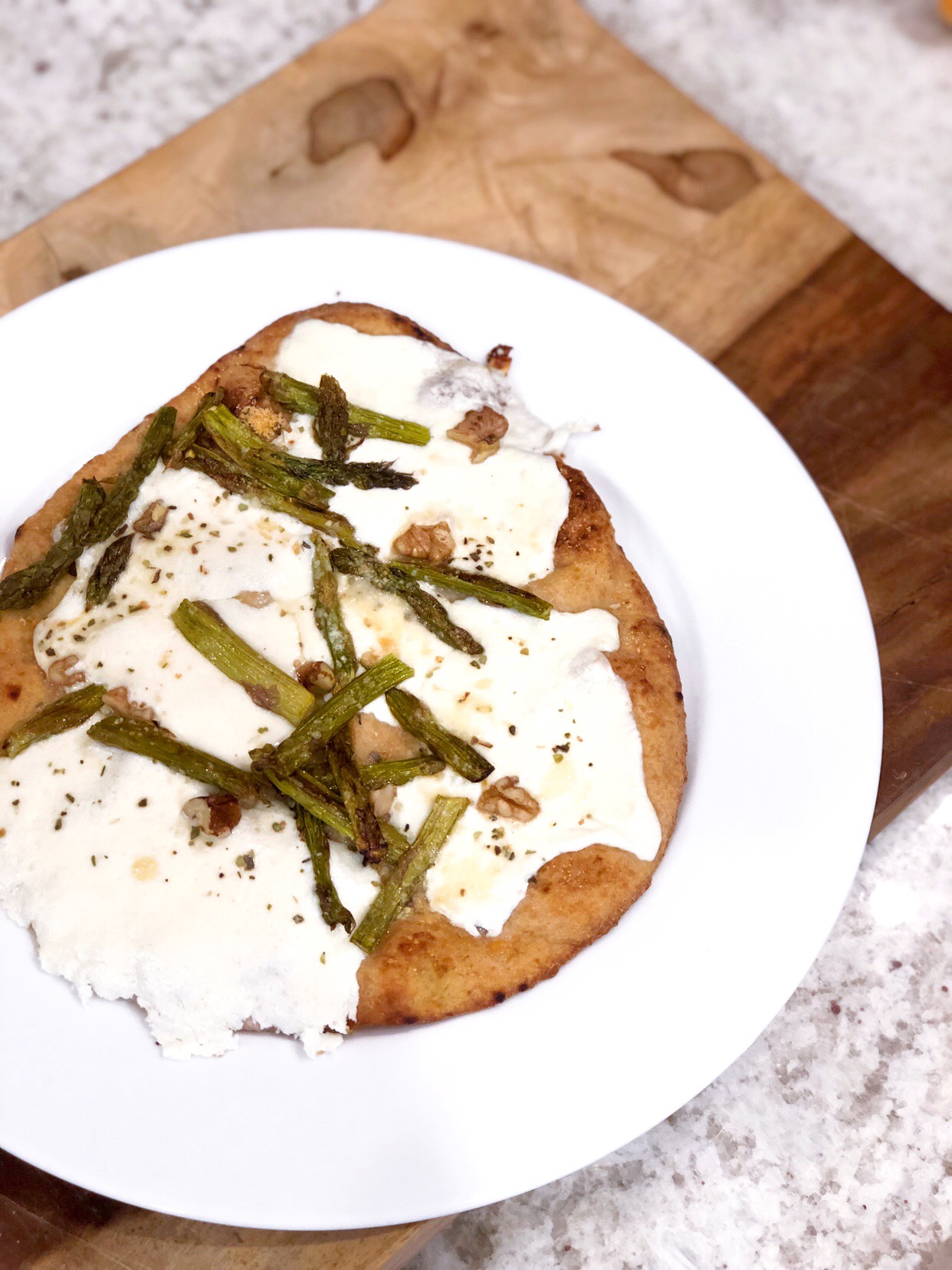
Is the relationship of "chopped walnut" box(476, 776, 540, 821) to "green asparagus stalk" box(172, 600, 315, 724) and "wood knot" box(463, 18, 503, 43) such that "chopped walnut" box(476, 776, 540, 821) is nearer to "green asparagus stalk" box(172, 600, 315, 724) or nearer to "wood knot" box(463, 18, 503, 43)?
"green asparagus stalk" box(172, 600, 315, 724)

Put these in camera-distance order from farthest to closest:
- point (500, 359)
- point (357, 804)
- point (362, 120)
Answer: point (362, 120) < point (500, 359) < point (357, 804)

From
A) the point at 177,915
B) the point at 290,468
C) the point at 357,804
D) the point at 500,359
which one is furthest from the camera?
the point at 500,359

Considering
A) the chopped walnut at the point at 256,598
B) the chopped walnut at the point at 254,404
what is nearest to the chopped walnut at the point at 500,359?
the chopped walnut at the point at 254,404

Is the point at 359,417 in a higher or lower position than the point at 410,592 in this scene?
higher

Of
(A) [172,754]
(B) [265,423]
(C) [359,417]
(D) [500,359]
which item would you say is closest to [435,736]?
(A) [172,754]

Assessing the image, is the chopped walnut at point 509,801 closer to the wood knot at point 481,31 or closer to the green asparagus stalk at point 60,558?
the green asparagus stalk at point 60,558

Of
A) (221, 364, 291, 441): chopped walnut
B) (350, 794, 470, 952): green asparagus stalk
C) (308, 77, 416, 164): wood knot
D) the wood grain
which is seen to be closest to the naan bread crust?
(221, 364, 291, 441): chopped walnut

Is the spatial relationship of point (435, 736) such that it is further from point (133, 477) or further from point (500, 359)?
point (500, 359)
